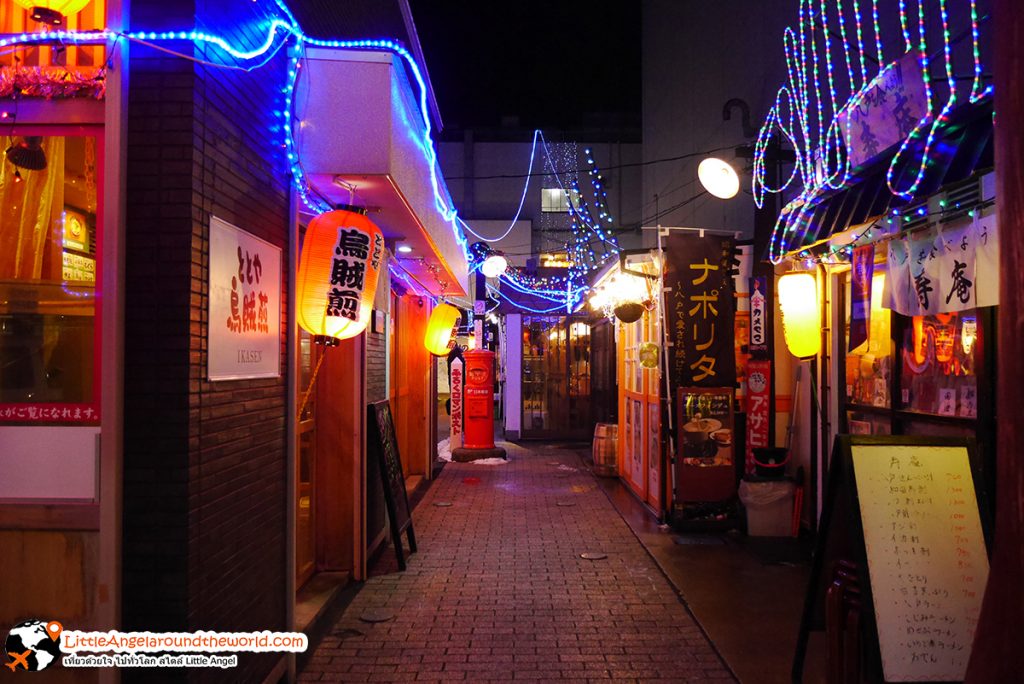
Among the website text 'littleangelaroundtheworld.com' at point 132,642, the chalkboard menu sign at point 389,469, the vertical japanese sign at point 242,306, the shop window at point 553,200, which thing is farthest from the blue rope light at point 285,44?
the shop window at point 553,200

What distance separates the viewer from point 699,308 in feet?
31.5

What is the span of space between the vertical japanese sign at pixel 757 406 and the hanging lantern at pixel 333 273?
6.54 m

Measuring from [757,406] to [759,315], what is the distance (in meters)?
1.30

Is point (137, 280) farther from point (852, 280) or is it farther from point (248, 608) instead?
point (852, 280)

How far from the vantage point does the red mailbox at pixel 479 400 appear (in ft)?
55.7

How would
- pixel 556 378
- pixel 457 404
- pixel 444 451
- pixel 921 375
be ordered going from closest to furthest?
pixel 921 375 → pixel 457 404 → pixel 444 451 → pixel 556 378

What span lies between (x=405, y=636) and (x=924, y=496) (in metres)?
4.29

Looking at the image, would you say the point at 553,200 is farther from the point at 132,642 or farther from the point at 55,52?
the point at 132,642

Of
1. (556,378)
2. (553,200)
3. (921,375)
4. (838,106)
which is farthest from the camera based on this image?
(553,200)

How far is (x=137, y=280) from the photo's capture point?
3.86 meters

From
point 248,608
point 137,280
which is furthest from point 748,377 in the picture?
point 137,280

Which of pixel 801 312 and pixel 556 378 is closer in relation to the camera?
pixel 801 312

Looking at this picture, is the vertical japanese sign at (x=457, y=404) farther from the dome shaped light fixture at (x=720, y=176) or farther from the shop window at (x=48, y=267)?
the shop window at (x=48, y=267)

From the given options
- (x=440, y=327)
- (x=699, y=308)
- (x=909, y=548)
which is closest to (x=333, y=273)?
(x=909, y=548)
